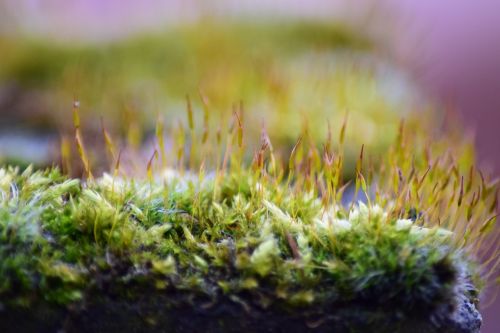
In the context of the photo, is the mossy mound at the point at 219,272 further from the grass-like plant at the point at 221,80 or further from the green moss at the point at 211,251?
the grass-like plant at the point at 221,80

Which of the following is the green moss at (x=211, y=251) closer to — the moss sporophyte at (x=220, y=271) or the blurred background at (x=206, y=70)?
the moss sporophyte at (x=220, y=271)

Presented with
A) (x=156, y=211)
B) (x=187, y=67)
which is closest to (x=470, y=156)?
(x=156, y=211)

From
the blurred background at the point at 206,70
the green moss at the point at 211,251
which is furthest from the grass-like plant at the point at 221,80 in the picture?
the green moss at the point at 211,251

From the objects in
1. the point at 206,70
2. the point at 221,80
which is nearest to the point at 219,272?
the point at 221,80

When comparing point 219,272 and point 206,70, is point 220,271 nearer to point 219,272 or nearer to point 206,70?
point 219,272

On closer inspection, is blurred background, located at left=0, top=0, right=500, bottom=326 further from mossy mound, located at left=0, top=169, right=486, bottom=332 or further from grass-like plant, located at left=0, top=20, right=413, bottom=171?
mossy mound, located at left=0, top=169, right=486, bottom=332

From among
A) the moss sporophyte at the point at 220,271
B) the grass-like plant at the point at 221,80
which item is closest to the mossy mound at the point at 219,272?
the moss sporophyte at the point at 220,271

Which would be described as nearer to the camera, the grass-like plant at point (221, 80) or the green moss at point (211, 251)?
the green moss at point (211, 251)

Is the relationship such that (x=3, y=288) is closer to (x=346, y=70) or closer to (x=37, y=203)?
(x=37, y=203)
